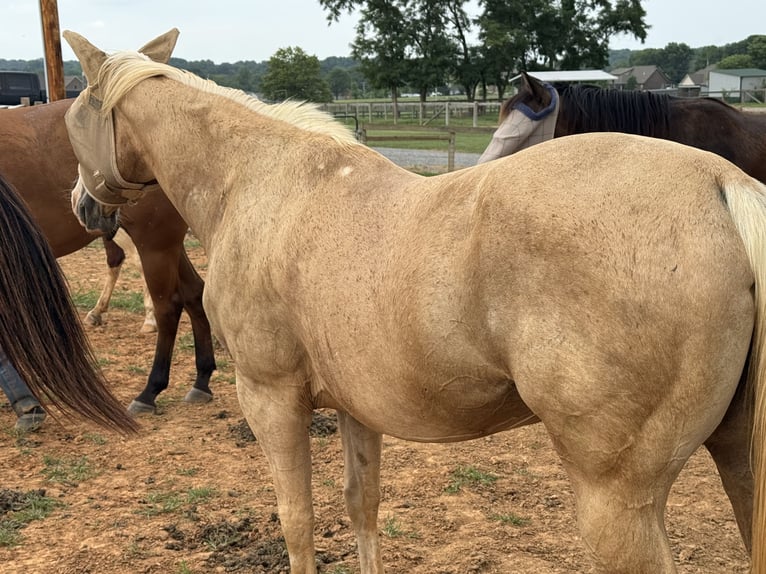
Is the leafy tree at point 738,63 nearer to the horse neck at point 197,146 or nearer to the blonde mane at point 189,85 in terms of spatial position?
the blonde mane at point 189,85

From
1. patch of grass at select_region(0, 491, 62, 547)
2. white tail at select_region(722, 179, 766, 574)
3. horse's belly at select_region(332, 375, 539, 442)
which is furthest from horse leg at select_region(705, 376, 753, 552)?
patch of grass at select_region(0, 491, 62, 547)

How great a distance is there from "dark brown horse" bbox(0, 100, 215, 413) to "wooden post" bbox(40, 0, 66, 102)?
12.5ft

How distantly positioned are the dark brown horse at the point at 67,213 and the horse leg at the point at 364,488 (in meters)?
2.47

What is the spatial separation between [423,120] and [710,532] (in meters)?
31.1

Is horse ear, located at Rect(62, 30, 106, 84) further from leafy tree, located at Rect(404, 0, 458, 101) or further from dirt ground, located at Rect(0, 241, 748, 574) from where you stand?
leafy tree, located at Rect(404, 0, 458, 101)

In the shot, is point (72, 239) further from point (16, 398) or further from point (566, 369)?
point (566, 369)

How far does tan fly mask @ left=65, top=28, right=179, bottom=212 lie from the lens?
280cm

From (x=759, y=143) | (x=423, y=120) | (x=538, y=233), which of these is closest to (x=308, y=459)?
(x=538, y=233)

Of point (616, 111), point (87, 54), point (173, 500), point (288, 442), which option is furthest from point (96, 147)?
point (616, 111)

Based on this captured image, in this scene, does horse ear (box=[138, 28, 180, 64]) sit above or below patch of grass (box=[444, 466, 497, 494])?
above

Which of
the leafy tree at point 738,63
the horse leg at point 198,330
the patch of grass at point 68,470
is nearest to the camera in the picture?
the patch of grass at point 68,470

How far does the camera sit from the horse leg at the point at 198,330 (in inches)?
205

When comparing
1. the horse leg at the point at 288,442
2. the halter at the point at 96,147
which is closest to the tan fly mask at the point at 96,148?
the halter at the point at 96,147

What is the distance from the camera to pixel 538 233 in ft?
5.36
